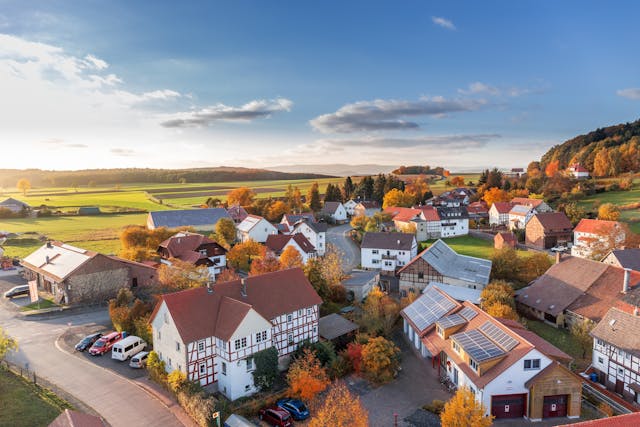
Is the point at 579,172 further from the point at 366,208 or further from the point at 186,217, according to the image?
the point at 186,217

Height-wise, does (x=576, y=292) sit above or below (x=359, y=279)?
above

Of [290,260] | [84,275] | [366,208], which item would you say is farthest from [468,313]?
[366,208]

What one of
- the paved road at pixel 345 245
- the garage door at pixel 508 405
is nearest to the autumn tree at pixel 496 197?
the paved road at pixel 345 245

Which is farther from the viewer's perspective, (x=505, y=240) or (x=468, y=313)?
(x=505, y=240)

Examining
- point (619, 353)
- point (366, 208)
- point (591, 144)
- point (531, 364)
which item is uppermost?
point (591, 144)

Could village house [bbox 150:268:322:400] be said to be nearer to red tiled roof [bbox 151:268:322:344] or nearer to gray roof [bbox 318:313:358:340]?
red tiled roof [bbox 151:268:322:344]

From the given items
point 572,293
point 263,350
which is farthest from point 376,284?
point 263,350
